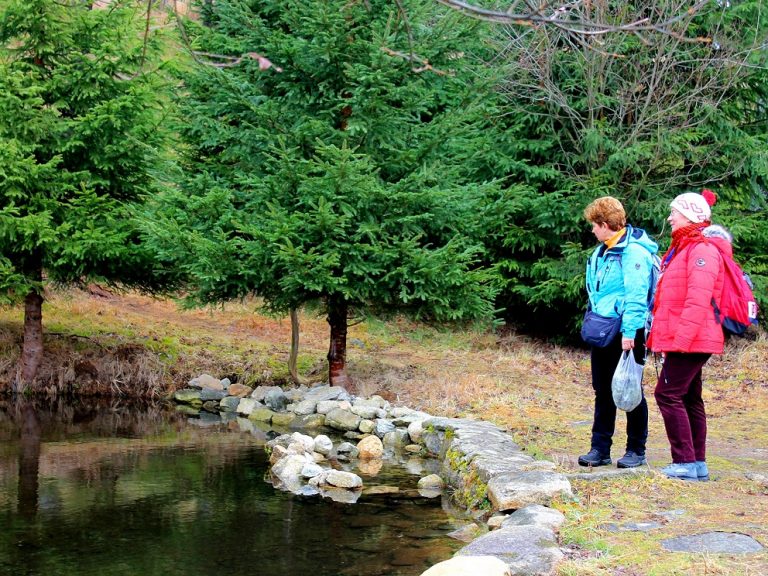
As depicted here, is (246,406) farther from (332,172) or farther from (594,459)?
(594,459)

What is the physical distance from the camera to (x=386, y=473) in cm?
734

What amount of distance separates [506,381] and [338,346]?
2212 mm

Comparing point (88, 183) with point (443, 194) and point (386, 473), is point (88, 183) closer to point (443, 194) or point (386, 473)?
point (443, 194)

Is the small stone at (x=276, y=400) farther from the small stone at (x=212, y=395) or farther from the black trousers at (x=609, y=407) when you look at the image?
the black trousers at (x=609, y=407)

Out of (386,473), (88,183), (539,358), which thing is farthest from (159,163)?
(539,358)

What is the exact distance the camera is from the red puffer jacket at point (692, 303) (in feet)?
16.9

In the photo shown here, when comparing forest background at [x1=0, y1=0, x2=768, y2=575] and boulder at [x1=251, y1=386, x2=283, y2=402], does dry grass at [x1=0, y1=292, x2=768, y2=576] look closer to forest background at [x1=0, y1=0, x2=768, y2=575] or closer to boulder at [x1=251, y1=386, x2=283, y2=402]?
forest background at [x1=0, y1=0, x2=768, y2=575]

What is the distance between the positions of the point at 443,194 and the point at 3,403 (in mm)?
6235

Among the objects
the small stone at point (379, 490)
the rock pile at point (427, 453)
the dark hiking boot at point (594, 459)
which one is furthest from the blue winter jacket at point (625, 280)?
the small stone at point (379, 490)

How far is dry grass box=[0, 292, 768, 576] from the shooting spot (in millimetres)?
4547

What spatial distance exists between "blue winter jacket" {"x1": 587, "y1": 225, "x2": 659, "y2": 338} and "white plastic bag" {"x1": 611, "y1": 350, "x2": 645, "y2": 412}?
0.59ft

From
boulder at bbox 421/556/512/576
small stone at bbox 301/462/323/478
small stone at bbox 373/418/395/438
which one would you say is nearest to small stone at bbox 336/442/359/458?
small stone at bbox 373/418/395/438

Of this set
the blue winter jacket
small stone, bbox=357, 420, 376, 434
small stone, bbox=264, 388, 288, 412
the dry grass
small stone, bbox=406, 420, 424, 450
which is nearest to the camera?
the dry grass

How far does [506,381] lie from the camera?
1077 cm
